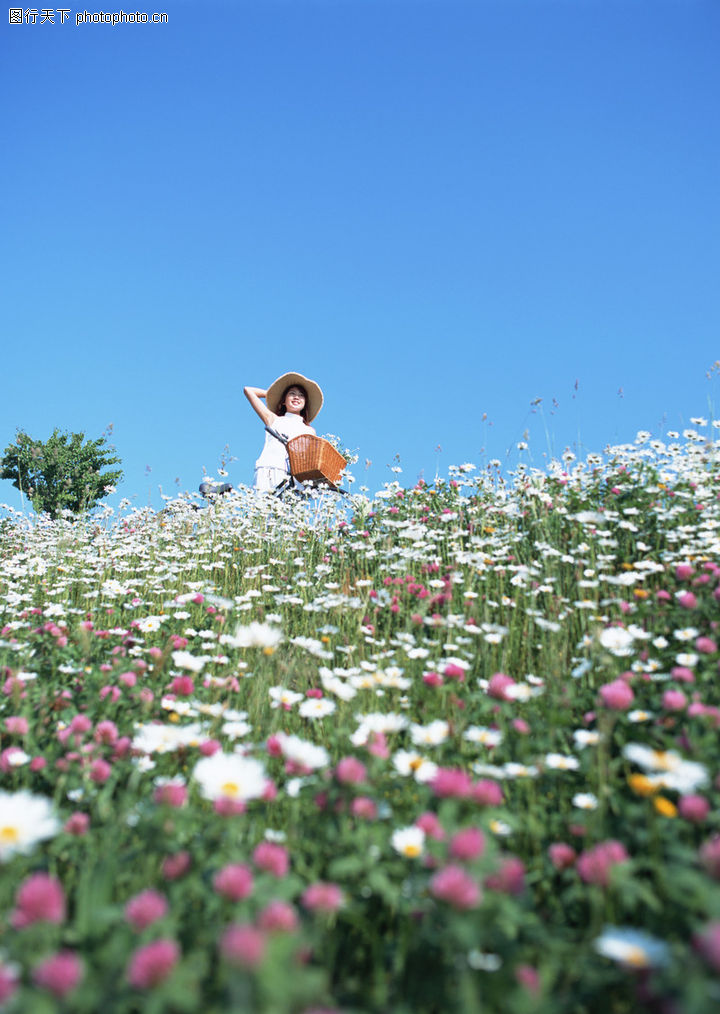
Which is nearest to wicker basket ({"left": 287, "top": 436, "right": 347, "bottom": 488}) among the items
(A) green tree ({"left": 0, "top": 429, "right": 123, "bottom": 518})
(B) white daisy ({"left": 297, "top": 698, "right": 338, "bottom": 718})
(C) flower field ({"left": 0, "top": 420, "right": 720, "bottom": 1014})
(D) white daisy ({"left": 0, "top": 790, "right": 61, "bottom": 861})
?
(C) flower field ({"left": 0, "top": 420, "right": 720, "bottom": 1014})

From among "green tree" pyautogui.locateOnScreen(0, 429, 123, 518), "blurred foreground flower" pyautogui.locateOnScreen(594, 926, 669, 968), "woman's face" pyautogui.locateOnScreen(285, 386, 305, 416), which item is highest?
"green tree" pyautogui.locateOnScreen(0, 429, 123, 518)

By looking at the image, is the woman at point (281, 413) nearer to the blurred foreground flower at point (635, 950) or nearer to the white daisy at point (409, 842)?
the white daisy at point (409, 842)

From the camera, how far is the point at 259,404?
1091 centimetres

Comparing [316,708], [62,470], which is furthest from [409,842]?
[62,470]

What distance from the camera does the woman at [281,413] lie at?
10.6 m

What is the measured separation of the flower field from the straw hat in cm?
766

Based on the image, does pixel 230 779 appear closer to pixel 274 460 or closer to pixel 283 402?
pixel 274 460

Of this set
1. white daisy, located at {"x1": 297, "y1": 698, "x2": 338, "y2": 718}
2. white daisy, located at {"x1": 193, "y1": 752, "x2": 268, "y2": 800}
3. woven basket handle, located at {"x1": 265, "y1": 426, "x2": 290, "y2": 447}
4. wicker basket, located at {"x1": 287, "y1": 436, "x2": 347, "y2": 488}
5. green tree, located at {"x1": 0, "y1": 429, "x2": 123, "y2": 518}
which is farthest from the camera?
green tree, located at {"x1": 0, "y1": 429, "x2": 123, "y2": 518}

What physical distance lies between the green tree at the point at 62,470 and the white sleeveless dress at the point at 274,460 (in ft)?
52.9

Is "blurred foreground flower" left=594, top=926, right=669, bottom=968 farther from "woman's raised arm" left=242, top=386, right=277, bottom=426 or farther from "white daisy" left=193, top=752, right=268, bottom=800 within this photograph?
"woman's raised arm" left=242, top=386, right=277, bottom=426

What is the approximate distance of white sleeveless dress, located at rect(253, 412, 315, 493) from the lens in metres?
10.5

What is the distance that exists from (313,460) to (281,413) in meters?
2.73

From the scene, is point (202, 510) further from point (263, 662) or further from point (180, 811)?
point (180, 811)

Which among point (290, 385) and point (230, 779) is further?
point (290, 385)
